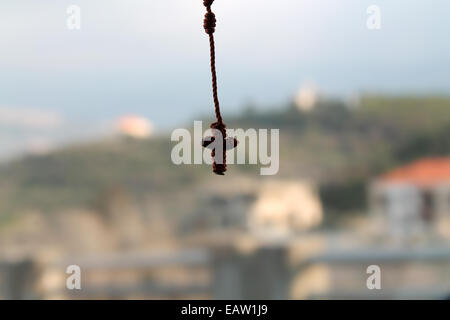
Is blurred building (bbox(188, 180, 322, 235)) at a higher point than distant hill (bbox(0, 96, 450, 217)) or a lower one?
lower

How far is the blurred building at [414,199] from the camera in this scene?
223 centimetres

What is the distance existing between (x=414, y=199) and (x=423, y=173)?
0.11 meters

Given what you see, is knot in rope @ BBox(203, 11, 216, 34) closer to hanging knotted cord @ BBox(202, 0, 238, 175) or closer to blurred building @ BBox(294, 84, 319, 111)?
hanging knotted cord @ BBox(202, 0, 238, 175)

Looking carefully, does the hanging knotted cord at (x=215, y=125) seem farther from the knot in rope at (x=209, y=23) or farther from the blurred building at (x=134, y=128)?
the blurred building at (x=134, y=128)

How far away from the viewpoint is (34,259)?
2236 mm

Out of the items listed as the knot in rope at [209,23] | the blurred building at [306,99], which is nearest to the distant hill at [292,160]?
the blurred building at [306,99]

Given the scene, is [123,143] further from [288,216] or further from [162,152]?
[288,216]

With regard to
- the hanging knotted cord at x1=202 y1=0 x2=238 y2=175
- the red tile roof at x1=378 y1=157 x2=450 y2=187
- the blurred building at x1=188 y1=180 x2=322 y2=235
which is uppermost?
the red tile roof at x1=378 y1=157 x2=450 y2=187

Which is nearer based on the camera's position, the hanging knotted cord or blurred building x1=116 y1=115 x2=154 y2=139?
the hanging knotted cord

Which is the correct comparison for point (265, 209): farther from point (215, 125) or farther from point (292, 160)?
point (215, 125)

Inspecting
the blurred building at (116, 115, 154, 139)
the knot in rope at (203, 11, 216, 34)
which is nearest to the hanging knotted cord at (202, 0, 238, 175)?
the knot in rope at (203, 11, 216, 34)

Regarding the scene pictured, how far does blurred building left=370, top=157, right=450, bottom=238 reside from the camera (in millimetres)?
2230
